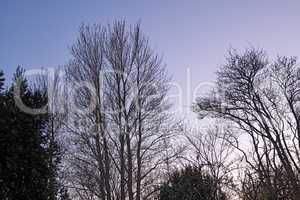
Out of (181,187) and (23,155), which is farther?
(181,187)

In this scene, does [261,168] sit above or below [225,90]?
below

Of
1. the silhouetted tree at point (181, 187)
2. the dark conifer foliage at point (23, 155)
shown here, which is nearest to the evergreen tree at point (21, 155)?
the dark conifer foliage at point (23, 155)

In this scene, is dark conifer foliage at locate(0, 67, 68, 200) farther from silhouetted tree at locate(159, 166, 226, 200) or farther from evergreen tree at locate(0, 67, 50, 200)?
silhouetted tree at locate(159, 166, 226, 200)

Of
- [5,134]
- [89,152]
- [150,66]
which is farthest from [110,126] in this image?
[5,134]

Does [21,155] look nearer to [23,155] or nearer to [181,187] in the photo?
[23,155]

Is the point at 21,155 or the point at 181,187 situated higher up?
the point at 21,155

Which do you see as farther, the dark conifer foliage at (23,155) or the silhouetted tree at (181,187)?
the silhouetted tree at (181,187)

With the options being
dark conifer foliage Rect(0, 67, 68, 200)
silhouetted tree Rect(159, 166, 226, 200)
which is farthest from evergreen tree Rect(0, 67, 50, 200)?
silhouetted tree Rect(159, 166, 226, 200)

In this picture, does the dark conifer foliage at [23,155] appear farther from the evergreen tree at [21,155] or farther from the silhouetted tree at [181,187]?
the silhouetted tree at [181,187]

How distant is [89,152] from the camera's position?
1363 cm

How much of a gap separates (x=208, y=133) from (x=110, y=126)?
504 centimetres

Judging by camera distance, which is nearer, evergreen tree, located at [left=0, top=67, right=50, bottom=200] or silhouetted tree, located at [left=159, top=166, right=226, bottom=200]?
evergreen tree, located at [left=0, top=67, right=50, bottom=200]

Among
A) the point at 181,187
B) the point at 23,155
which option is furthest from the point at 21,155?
the point at 181,187

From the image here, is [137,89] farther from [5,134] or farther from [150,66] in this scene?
[5,134]
